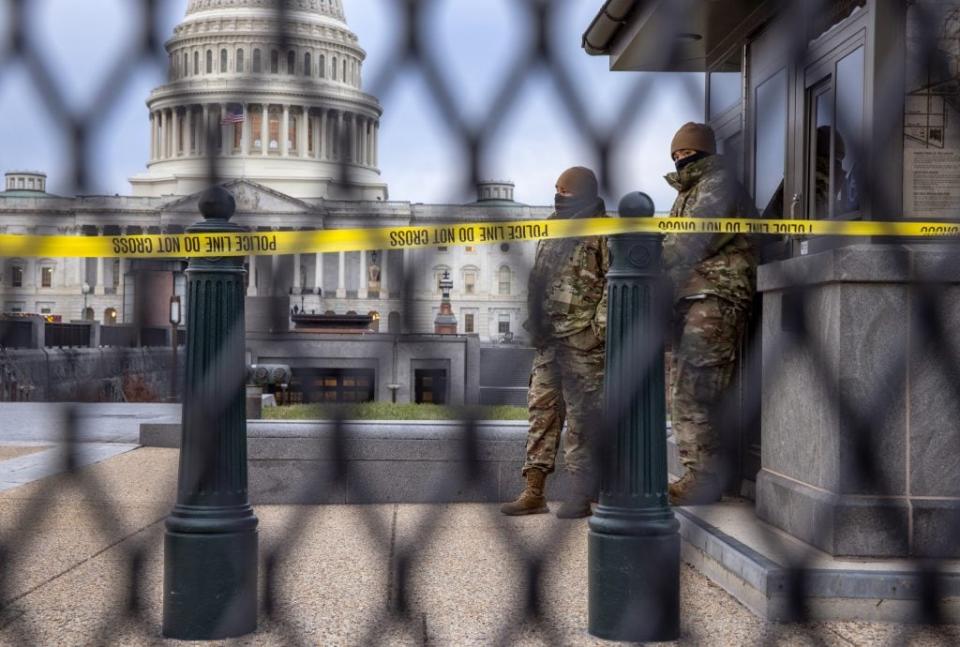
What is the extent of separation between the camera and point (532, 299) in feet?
7.13

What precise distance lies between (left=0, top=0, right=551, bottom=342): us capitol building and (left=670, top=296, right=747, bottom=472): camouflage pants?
267cm

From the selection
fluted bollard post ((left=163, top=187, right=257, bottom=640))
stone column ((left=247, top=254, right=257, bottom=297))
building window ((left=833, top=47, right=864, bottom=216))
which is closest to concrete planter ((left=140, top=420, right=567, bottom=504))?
building window ((left=833, top=47, right=864, bottom=216))

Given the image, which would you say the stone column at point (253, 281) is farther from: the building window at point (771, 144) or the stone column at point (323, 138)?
the building window at point (771, 144)

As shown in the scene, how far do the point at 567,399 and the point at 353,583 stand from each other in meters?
1.89

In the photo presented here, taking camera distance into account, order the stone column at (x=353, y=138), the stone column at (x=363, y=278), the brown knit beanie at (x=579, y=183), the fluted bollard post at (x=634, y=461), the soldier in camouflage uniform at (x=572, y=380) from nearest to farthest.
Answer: the stone column at (x=353, y=138), the brown knit beanie at (x=579, y=183), the stone column at (x=363, y=278), the fluted bollard post at (x=634, y=461), the soldier in camouflage uniform at (x=572, y=380)

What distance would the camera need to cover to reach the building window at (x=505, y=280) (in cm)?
184

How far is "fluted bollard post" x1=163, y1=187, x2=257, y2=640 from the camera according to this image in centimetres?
248

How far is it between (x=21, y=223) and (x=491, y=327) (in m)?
1.83

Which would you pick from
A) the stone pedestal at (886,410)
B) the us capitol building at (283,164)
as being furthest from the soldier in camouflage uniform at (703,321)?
the us capitol building at (283,164)

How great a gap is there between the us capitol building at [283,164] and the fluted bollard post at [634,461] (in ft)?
1.48

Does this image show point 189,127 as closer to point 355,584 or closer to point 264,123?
point 264,123

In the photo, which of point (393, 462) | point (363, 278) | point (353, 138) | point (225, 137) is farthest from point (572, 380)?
point (353, 138)

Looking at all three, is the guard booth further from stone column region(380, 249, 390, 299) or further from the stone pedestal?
stone column region(380, 249, 390, 299)

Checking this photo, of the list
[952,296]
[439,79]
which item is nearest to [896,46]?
[952,296]
